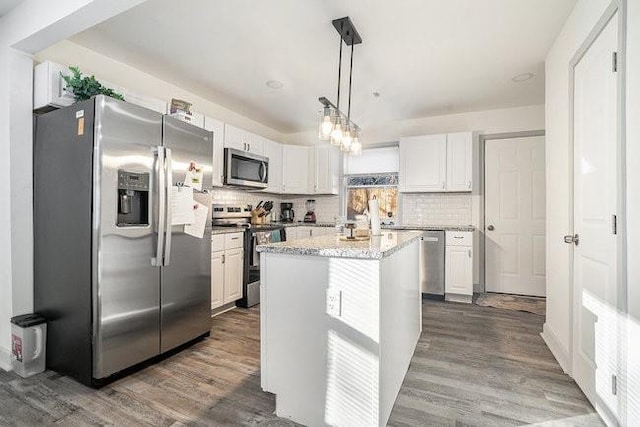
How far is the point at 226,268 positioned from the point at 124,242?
1.46m

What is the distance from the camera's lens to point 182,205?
2.46 m

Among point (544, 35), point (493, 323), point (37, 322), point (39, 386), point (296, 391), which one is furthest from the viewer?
point (493, 323)

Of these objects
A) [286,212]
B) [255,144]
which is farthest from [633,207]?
[286,212]

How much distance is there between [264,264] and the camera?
5.83 ft

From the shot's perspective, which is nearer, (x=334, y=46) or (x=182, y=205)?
(x=182, y=205)

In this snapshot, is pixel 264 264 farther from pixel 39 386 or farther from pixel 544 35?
pixel 544 35

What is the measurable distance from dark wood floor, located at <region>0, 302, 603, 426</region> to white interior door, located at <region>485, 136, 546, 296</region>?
1790 millimetres

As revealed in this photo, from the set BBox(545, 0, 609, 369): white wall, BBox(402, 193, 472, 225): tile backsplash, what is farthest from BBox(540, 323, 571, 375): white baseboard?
BBox(402, 193, 472, 225): tile backsplash

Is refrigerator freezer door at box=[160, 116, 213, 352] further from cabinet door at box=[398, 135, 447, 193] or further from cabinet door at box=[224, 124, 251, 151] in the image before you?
cabinet door at box=[398, 135, 447, 193]

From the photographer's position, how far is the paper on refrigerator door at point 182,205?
2.39 meters

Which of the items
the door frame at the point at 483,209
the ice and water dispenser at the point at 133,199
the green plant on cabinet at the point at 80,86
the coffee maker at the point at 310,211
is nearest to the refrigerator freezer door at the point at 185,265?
the ice and water dispenser at the point at 133,199

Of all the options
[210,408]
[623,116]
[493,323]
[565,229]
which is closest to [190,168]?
[210,408]

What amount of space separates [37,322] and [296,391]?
190 centimetres

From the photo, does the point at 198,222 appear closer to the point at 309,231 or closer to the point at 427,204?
the point at 309,231
